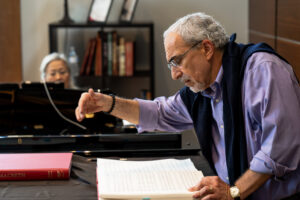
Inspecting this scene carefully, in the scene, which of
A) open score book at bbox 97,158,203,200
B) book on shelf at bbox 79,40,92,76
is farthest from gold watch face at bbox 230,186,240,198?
book on shelf at bbox 79,40,92,76

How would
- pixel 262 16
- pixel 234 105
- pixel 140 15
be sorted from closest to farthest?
pixel 234 105 → pixel 262 16 → pixel 140 15

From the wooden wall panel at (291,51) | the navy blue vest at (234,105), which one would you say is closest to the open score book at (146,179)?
the navy blue vest at (234,105)

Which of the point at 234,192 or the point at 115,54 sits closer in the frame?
the point at 234,192

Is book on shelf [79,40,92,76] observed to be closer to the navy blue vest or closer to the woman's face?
the woman's face

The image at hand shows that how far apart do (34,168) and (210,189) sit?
56 centimetres

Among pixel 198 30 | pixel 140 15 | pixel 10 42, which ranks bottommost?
pixel 10 42

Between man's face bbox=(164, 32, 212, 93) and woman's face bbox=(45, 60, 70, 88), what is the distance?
81.9 inches

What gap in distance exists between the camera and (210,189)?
1401 mm

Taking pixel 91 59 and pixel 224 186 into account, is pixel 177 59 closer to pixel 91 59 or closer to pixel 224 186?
pixel 224 186

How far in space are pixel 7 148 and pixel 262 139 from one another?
3.26 ft

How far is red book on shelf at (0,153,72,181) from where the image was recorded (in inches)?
62.1

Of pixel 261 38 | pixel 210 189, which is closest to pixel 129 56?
pixel 261 38

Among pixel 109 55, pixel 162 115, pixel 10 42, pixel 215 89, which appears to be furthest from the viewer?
pixel 10 42

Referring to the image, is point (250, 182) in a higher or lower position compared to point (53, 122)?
higher
